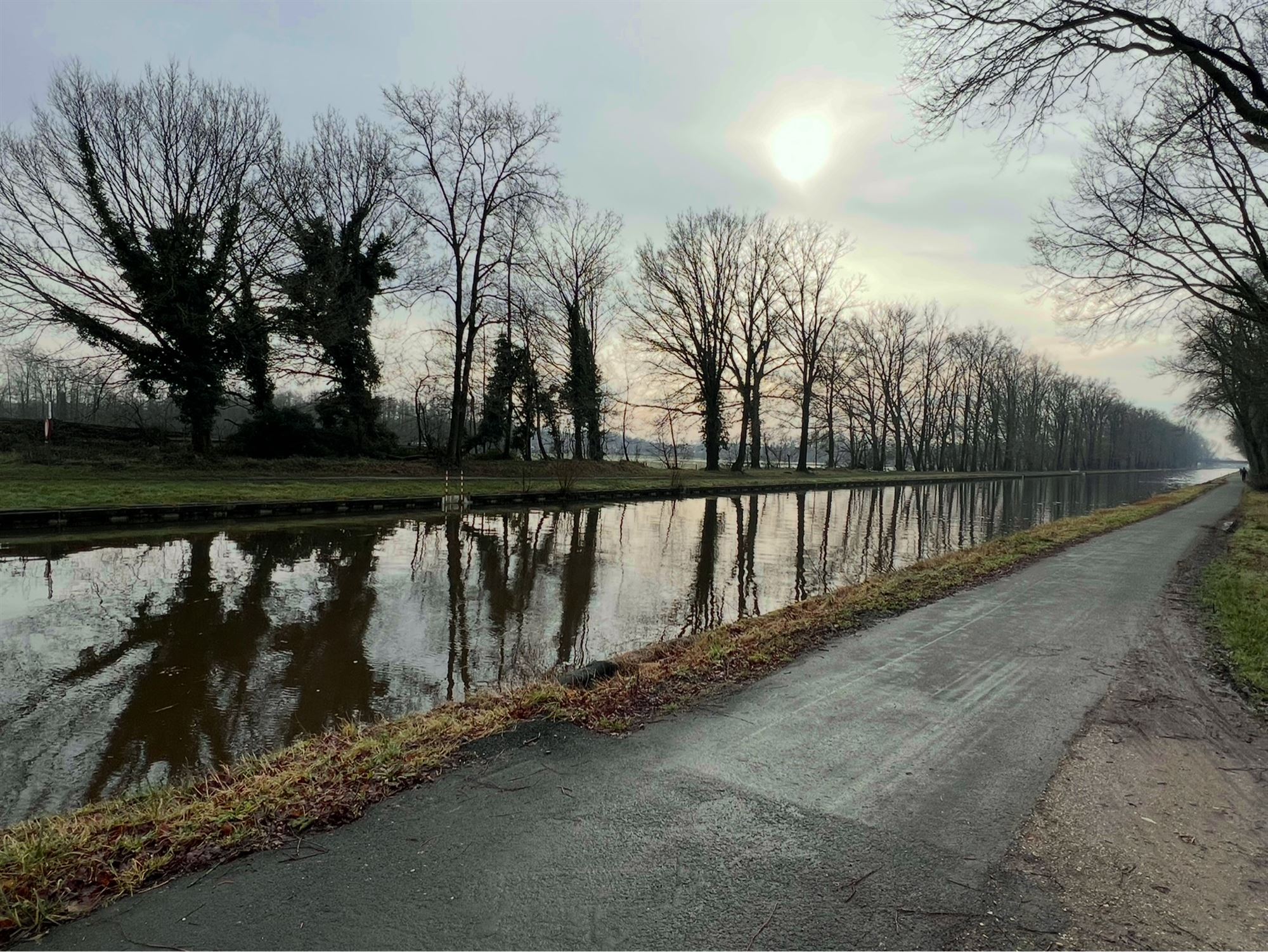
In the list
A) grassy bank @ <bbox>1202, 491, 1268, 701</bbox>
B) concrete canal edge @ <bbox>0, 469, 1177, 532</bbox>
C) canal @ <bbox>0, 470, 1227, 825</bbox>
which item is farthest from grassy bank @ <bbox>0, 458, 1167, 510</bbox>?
grassy bank @ <bbox>1202, 491, 1268, 701</bbox>

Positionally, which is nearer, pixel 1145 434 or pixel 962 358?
pixel 962 358

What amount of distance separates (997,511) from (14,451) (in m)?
35.2

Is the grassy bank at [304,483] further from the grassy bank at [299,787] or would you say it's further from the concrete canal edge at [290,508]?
the grassy bank at [299,787]

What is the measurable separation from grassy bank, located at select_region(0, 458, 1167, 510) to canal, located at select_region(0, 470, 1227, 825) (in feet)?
9.65

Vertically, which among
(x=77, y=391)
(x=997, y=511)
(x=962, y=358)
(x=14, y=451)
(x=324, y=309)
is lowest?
(x=997, y=511)

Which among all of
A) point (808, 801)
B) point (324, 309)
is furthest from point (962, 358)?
point (808, 801)

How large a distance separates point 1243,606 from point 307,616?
10.6m

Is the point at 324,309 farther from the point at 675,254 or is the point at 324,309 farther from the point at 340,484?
the point at 675,254

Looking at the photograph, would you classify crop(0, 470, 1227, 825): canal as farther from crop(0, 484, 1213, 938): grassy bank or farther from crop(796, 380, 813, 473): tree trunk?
crop(796, 380, 813, 473): tree trunk

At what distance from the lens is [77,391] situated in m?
26.0

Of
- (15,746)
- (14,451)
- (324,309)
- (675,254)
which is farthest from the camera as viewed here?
(675,254)

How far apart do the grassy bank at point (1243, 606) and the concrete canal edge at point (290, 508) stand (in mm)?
17450

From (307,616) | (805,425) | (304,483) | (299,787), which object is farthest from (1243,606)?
(805,425)

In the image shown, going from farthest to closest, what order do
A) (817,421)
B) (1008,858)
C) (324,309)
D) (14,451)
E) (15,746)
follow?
(817,421) → (324,309) → (14,451) → (15,746) → (1008,858)
